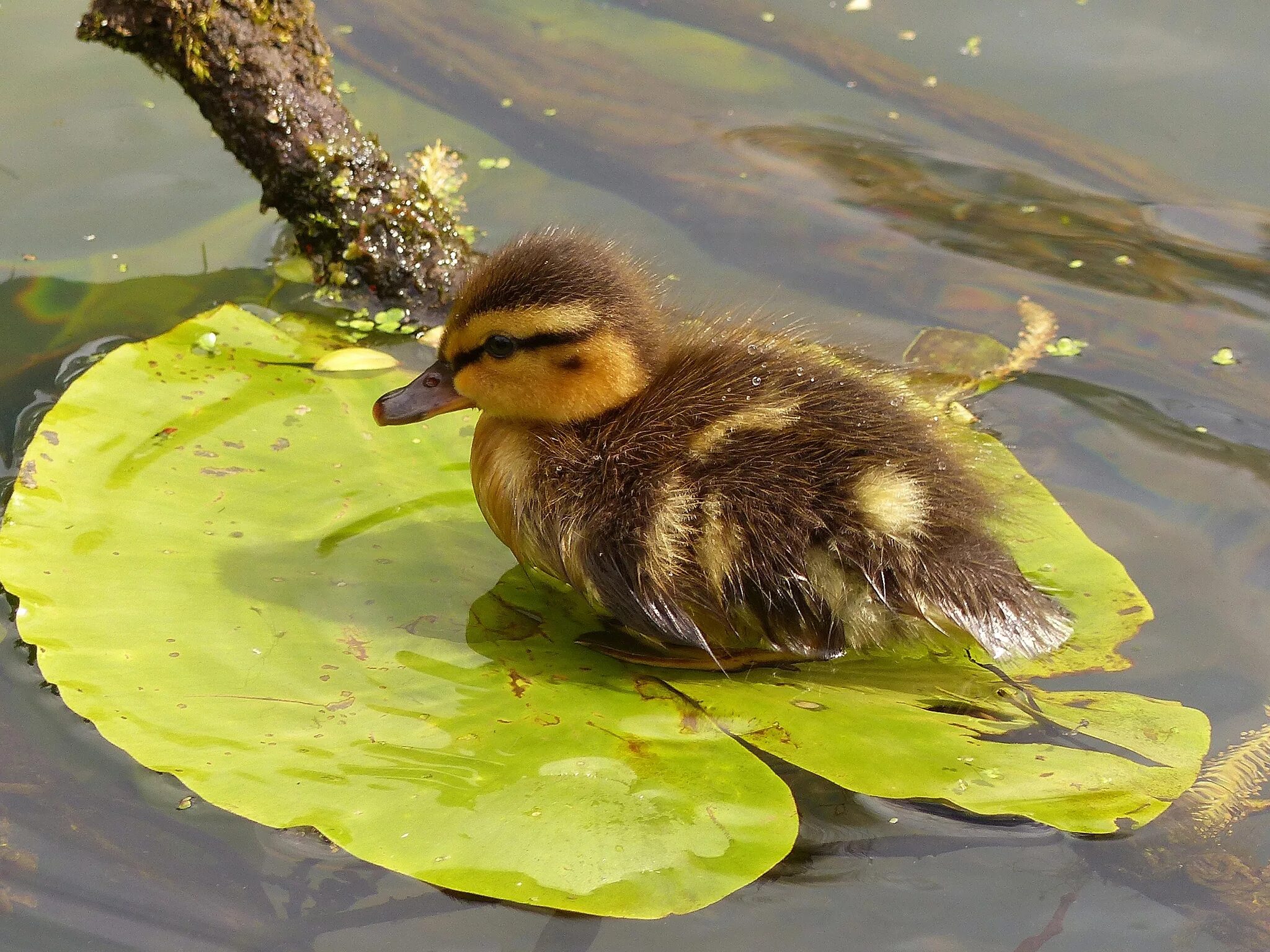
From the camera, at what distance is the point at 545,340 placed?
2.41 meters

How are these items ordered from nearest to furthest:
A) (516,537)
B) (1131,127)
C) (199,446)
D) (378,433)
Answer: (516,537), (199,446), (378,433), (1131,127)

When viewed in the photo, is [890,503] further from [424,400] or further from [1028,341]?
[1028,341]

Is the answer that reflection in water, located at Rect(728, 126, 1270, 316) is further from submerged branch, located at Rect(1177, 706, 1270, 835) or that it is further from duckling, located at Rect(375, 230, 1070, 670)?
submerged branch, located at Rect(1177, 706, 1270, 835)

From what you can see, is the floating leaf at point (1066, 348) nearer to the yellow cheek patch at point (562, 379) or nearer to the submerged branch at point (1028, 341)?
the submerged branch at point (1028, 341)

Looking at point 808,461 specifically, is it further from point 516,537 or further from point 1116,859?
point 1116,859

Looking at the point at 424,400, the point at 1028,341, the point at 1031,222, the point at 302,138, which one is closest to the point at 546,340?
the point at 424,400

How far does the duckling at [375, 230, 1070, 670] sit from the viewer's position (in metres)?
2.25

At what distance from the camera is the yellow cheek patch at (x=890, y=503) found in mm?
2217

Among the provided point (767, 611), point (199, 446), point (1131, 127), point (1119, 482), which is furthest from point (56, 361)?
point (1131, 127)

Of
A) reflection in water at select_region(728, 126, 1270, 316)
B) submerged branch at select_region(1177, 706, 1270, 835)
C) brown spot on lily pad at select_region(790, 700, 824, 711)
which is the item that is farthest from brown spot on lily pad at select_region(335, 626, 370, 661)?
reflection in water at select_region(728, 126, 1270, 316)

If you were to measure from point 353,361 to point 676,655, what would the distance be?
1095 mm

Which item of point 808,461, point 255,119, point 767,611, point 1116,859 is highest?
point 255,119

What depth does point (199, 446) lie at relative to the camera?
2.60m

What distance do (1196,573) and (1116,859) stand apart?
0.82 m
